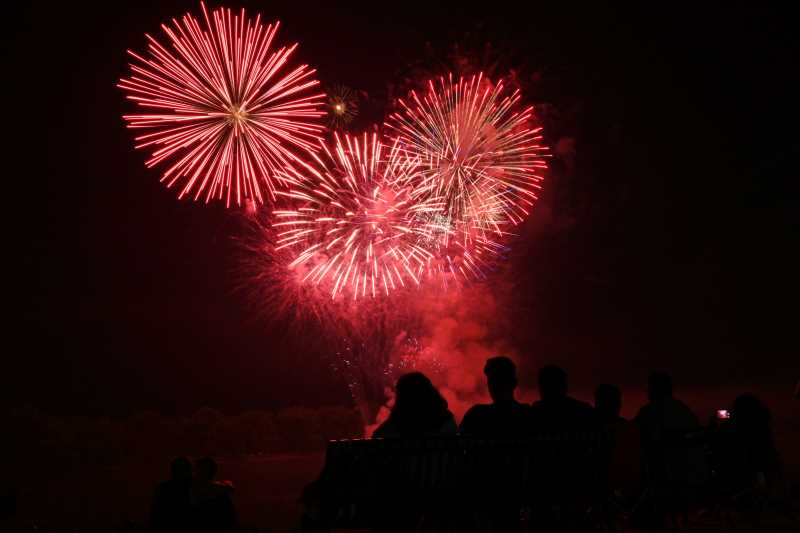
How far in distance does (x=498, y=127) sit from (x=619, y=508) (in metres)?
10.9

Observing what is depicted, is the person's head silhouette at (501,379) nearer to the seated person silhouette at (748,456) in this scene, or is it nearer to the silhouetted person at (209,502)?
the silhouetted person at (209,502)

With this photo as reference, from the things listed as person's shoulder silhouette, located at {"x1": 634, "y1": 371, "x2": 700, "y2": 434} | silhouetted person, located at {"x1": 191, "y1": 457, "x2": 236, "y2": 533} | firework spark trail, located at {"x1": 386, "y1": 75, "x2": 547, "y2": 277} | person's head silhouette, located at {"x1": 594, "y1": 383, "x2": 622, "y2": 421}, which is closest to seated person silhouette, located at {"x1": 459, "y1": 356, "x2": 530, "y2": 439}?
person's head silhouette, located at {"x1": 594, "y1": 383, "x2": 622, "y2": 421}

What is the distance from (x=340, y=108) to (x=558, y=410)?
12990 mm

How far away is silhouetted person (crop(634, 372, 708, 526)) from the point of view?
232 inches

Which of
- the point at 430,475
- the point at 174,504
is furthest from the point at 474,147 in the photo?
the point at 430,475

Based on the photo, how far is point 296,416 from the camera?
2148 cm

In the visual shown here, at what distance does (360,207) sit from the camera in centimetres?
1658

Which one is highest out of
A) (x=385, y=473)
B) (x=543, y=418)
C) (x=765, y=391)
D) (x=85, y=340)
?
(x=85, y=340)

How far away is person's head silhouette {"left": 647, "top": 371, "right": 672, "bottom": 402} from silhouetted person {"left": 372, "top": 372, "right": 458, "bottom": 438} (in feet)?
8.68

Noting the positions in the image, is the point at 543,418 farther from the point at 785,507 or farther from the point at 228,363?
the point at 228,363

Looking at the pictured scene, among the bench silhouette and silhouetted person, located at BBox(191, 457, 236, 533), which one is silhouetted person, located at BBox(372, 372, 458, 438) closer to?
the bench silhouette

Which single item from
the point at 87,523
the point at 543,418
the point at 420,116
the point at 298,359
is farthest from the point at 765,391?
the point at 543,418

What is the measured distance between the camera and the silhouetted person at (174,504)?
18.3 feet

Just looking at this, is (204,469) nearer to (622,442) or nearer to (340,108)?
(622,442)
